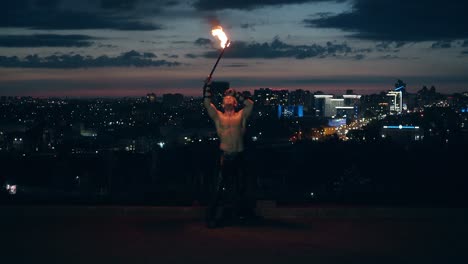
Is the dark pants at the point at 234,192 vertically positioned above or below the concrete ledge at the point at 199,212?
above

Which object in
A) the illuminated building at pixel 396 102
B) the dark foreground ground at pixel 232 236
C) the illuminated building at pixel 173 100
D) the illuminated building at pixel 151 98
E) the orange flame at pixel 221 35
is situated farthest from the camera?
the illuminated building at pixel 396 102

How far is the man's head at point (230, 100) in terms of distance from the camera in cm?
834

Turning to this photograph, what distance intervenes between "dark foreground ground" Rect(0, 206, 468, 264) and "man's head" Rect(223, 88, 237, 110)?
1.70 metres

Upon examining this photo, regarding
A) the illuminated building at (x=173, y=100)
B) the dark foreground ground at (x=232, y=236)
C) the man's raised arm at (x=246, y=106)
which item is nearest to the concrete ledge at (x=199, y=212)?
the dark foreground ground at (x=232, y=236)

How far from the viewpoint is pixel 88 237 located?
7676 millimetres

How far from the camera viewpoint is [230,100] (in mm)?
8359

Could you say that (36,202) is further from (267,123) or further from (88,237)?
(267,123)

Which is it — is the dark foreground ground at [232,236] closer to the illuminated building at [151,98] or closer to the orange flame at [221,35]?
the orange flame at [221,35]

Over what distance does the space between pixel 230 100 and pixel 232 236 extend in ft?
6.32

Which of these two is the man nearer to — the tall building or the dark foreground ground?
the dark foreground ground

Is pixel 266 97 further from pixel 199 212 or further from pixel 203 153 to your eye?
pixel 199 212

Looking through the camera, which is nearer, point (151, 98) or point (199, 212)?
point (199, 212)

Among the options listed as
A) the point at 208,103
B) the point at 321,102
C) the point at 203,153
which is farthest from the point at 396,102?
the point at 208,103

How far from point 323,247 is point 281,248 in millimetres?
538
